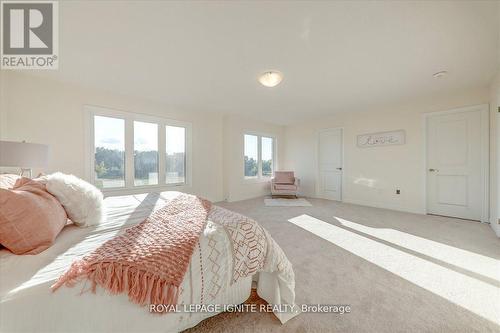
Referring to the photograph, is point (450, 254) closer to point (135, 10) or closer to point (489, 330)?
point (489, 330)

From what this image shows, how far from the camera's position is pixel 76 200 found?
1.31 metres

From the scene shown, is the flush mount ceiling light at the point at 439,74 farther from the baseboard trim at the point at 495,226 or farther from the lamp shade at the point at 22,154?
the lamp shade at the point at 22,154

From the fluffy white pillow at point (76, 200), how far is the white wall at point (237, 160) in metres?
3.70

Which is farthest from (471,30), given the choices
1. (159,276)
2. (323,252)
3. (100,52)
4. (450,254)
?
(100,52)

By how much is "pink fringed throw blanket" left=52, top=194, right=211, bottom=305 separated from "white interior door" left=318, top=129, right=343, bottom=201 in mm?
4950

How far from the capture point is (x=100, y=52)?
2.23 meters

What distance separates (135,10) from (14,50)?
5.92ft

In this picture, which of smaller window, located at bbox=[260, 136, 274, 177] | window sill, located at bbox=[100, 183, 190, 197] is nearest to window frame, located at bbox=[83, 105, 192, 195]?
window sill, located at bbox=[100, 183, 190, 197]

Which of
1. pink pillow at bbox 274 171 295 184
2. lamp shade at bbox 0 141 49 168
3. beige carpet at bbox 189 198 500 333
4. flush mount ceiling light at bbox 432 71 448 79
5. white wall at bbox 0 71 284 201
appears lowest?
beige carpet at bbox 189 198 500 333

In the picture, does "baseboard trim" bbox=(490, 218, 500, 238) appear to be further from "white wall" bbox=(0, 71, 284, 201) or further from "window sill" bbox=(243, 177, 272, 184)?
"white wall" bbox=(0, 71, 284, 201)

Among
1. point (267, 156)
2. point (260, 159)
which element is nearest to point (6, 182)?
point (260, 159)

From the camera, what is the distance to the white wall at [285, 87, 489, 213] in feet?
12.7

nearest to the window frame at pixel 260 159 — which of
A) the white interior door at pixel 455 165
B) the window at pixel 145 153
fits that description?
the window at pixel 145 153

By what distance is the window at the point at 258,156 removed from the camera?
223 inches
